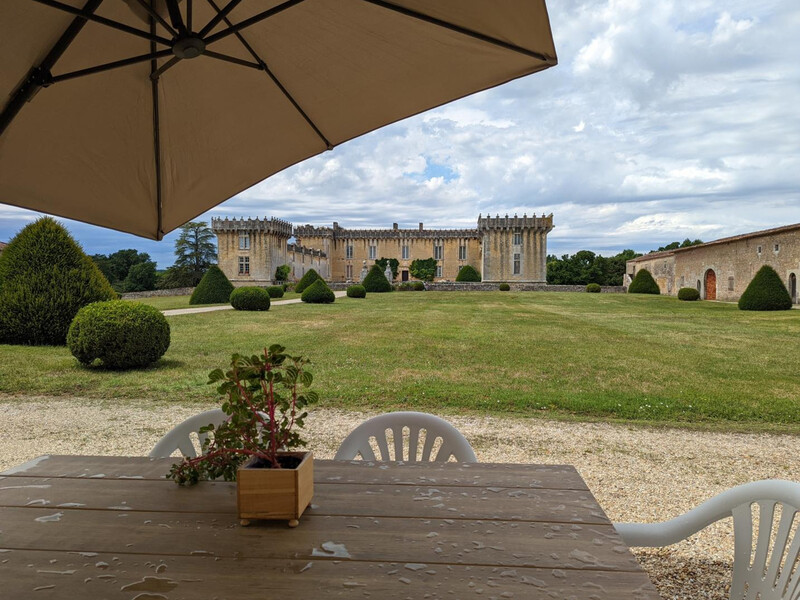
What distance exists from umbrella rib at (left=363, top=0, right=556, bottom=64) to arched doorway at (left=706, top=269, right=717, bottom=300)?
28.1 metres

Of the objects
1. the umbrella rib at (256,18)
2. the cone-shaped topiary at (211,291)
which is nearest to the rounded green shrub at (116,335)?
the umbrella rib at (256,18)

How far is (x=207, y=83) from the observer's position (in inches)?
82.7

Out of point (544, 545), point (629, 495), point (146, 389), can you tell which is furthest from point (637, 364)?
point (544, 545)

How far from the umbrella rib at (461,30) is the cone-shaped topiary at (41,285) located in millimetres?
9309

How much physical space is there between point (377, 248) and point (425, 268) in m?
4.64

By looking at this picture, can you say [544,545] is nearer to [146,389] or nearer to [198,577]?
[198,577]

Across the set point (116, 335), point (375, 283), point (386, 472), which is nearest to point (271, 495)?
point (386, 472)

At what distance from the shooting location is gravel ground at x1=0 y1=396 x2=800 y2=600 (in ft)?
7.93

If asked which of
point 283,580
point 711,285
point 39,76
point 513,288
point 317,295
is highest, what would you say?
point 39,76

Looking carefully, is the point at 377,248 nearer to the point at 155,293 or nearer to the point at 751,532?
the point at 155,293

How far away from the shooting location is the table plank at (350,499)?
4.06 feet

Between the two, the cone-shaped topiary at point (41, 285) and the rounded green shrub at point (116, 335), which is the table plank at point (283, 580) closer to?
the rounded green shrub at point (116, 335)

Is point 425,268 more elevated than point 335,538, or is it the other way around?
point 425,268

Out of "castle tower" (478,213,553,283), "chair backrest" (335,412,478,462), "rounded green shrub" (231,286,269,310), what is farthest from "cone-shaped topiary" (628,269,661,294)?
"chair backrest" (335,412,478,462)
